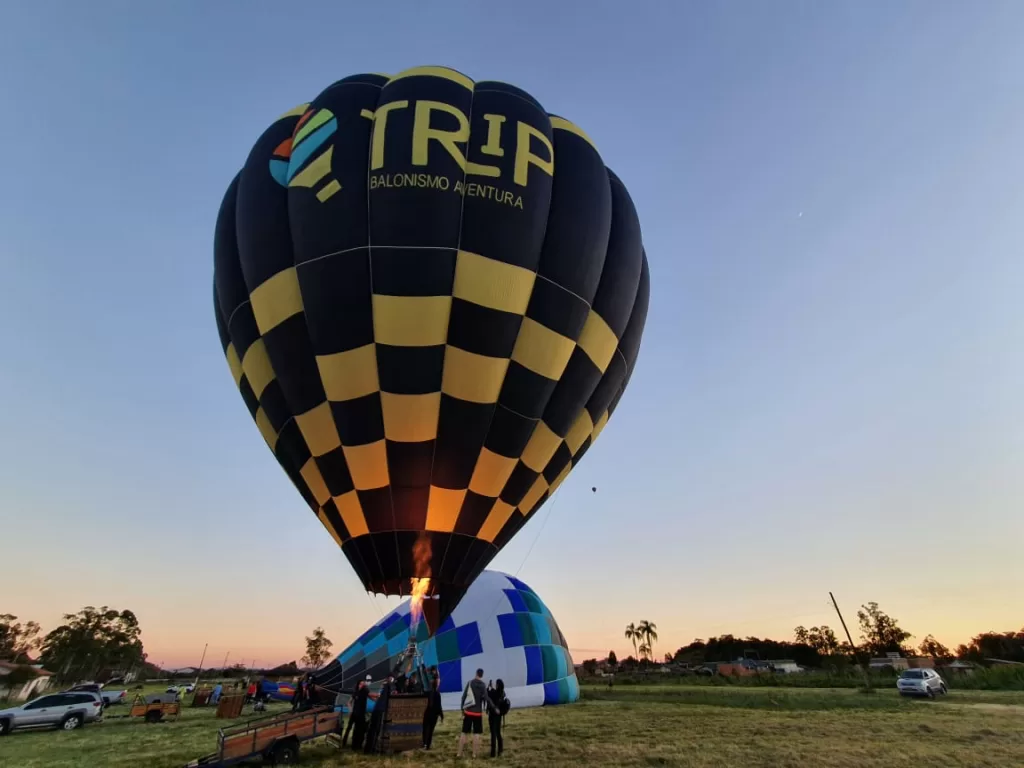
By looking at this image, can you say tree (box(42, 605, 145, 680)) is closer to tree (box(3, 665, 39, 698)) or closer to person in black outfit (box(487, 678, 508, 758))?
tree (box(3, 665, 39, 698))

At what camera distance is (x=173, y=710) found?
45.9 ft

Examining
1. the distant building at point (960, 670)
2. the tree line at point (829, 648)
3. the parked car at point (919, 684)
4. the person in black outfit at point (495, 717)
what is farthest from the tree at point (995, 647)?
the person in black outfit at point (495, 717)

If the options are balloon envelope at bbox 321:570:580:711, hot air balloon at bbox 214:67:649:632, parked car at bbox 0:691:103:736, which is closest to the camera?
hot air balloon at bbox 214:67:649:632

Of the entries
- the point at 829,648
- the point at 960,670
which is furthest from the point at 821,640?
the point at 960,670

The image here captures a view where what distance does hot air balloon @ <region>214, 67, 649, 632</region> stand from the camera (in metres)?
7.21

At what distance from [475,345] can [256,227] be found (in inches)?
143

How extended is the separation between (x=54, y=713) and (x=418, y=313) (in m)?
13.5

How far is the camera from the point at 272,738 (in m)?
6.72

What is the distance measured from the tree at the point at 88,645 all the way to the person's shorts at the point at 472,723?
6723 cm

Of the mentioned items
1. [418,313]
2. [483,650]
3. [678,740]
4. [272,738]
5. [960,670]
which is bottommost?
[678,740]

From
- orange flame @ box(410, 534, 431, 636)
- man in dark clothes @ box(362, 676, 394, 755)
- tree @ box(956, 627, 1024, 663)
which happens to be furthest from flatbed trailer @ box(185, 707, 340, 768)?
tree @ box(956, 627, 1024, 663)

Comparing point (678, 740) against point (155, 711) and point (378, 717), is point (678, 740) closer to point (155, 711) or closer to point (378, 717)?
point (378, 717)

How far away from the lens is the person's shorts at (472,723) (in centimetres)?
716

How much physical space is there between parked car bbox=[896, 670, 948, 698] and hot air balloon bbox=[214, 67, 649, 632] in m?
16.4
